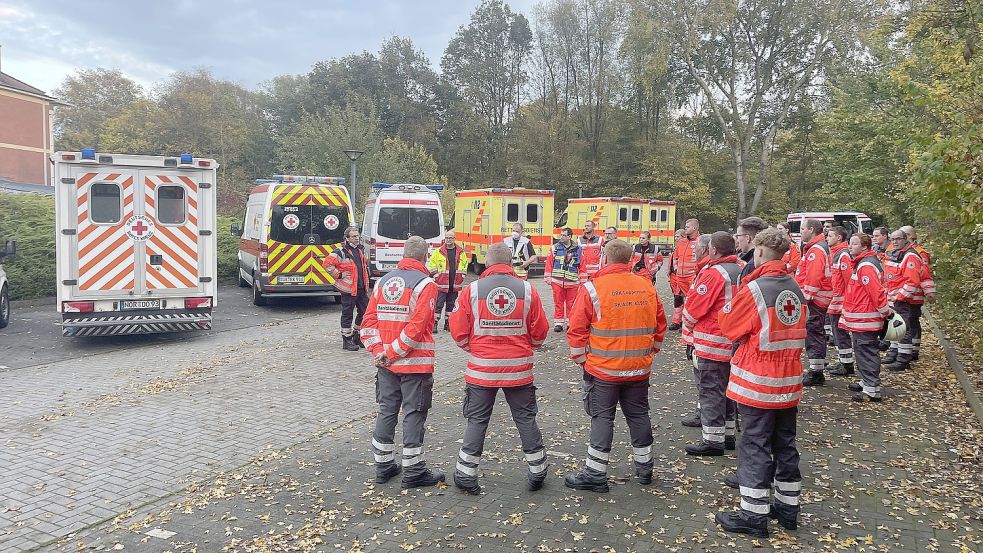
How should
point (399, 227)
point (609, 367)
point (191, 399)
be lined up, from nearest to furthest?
point (609, 367) → point (191, 399) → point (399, 227)

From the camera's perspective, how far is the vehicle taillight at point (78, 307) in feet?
35.3

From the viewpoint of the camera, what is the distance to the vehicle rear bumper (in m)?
10.8

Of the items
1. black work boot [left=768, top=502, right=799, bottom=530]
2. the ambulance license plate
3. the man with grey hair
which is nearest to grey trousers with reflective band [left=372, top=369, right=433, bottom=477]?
black work boot [left=768, top=502, right=799, bottom=530]

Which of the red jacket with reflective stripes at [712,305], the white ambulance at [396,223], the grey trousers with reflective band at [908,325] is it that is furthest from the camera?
the white ambulance at [396,223]

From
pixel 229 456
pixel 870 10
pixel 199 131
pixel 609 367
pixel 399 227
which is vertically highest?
pixel 870 10

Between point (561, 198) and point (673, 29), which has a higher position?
point (673, 29)

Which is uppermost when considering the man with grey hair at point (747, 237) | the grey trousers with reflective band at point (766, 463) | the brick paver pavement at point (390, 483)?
the man with grey hair at point (747, 237)

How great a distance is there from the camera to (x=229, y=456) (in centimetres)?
623

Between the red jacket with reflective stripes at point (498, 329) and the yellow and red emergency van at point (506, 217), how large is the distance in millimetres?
17392

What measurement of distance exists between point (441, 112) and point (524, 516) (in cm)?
4911

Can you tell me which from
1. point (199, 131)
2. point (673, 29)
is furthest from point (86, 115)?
point (673, 29)

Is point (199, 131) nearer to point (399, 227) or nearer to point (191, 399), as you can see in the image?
point (399, 227)

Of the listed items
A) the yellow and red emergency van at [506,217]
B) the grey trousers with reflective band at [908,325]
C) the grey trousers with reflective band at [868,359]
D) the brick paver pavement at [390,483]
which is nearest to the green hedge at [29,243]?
the brick paver pavement at [390,483]

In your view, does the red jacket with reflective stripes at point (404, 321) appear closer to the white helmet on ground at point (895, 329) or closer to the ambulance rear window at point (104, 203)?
the white helmet on ground at point (895, 329)
